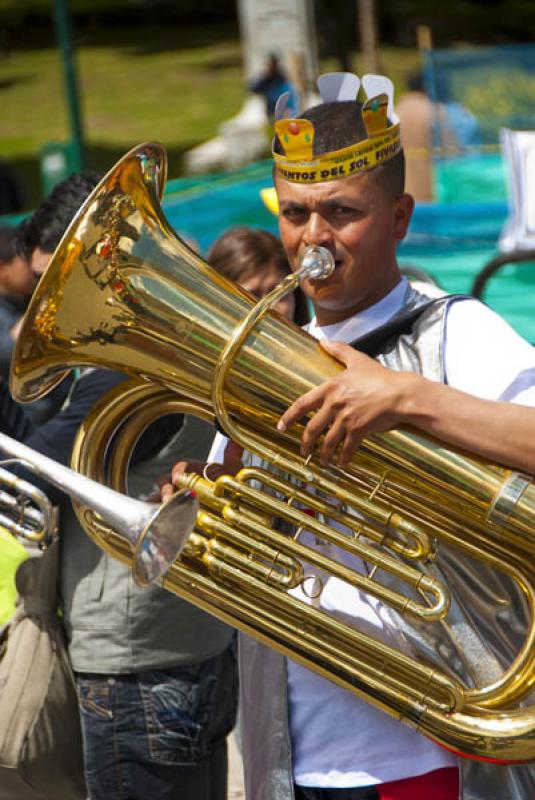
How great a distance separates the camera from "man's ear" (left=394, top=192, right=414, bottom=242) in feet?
7.95

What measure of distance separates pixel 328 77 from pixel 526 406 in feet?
2.62

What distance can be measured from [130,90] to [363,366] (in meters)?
24.2

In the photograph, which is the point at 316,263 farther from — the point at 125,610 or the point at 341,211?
the point at 125,610

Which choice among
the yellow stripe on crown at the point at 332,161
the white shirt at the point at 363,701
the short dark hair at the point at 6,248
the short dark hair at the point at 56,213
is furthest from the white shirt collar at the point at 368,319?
the short dark hair at the point at 6,248

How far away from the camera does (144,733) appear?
9.35 feet

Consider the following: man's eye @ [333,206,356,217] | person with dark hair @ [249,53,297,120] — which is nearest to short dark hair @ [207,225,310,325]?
man's eye @ [333,206,356,217]

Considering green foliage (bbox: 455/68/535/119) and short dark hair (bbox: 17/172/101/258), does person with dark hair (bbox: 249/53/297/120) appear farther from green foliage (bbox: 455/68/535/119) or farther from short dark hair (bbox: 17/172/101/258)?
short dark hair (bbox: 17/172/101/258)

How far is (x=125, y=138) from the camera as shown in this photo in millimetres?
21719

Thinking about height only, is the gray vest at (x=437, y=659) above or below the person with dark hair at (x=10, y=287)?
above

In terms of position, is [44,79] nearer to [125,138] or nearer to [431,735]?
[125,138]

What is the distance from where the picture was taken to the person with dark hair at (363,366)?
2.24m

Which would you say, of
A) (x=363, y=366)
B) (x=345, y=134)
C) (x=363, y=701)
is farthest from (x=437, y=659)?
(x=345, y=134)

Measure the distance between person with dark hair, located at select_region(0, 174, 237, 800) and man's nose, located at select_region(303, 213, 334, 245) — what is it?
66 cm

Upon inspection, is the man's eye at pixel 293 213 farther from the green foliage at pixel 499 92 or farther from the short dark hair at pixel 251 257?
the green foliage at pixel 499 92
